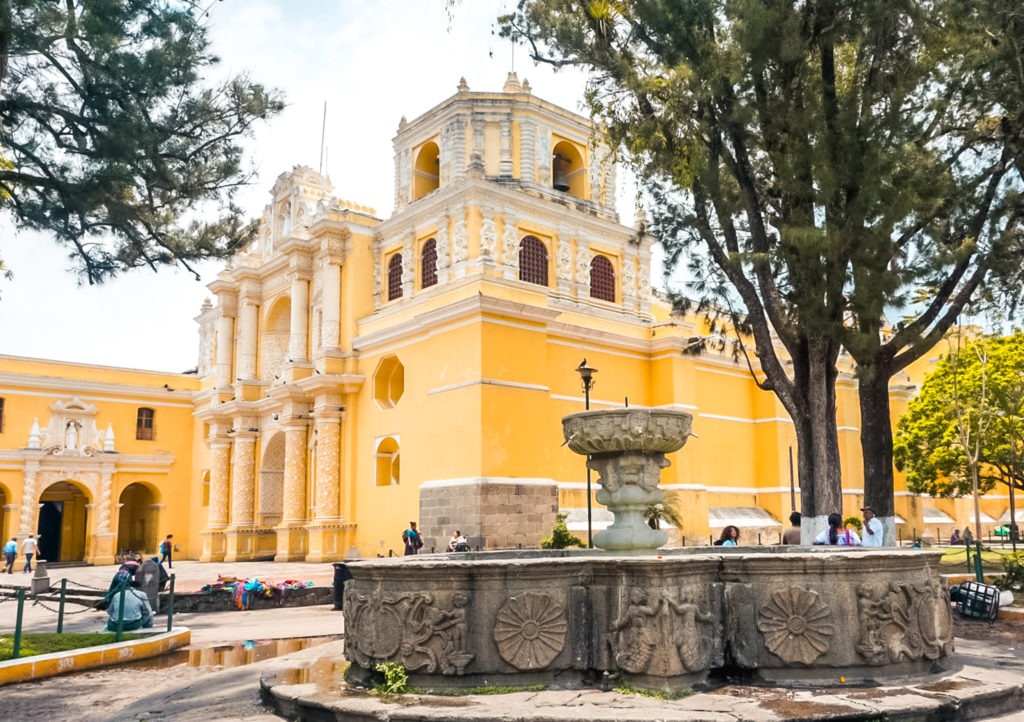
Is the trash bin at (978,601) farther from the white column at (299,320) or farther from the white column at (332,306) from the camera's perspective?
the white column at (299,320)

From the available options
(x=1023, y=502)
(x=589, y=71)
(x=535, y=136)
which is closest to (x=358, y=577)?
(x=589, y=71)

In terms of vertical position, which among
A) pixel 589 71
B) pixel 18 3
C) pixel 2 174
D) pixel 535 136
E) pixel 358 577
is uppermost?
pixel 535 136

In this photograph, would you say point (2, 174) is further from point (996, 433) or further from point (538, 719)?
point (996, 433)

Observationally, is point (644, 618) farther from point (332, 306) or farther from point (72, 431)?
point (72, 431)

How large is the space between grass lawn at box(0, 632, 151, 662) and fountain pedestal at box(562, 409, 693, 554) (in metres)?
5.33

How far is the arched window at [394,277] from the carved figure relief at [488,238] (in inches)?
146

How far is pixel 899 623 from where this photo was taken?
5781 millimetres

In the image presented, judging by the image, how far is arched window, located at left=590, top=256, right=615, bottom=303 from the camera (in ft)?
79.5

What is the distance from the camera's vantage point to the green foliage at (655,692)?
531 centimetres

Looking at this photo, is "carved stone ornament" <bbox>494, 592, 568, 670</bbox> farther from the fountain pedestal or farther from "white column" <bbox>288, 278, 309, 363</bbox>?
"white column" <bbox>288, 278, 309, 363</bbox>

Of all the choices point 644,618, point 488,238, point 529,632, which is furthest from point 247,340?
point 644,618

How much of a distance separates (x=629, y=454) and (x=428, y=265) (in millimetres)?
16335

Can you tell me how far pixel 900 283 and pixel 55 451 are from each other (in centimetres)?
2654

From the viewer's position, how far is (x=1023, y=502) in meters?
35.2
